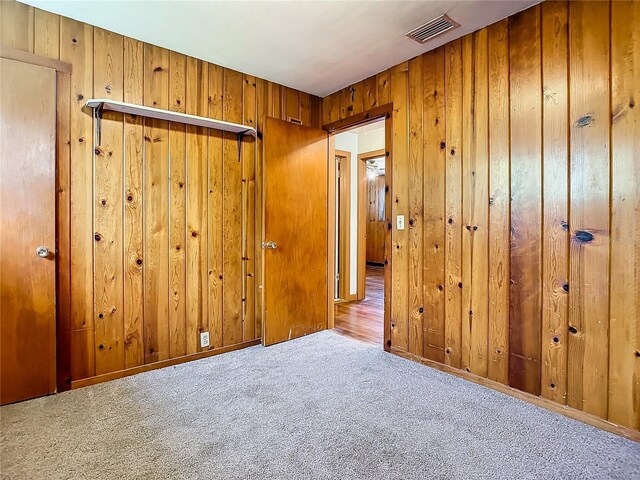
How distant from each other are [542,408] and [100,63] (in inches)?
147

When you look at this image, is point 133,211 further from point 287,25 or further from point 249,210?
point 287,25

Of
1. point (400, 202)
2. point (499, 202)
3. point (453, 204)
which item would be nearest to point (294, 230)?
point (400, 202)

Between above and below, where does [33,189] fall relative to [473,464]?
above

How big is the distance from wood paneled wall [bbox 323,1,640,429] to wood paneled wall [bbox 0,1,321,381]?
4.82 feet

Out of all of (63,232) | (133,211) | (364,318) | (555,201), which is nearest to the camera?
(555,201)

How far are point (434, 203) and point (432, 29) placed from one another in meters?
1.23

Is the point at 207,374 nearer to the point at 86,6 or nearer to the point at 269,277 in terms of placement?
the point at 269,277

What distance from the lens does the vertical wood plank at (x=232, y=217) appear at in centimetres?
301

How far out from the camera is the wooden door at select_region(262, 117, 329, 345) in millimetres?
3152

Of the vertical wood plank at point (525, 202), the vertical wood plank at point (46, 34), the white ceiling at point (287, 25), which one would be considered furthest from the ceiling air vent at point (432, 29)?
the vertical wood plank at point (46, 34)

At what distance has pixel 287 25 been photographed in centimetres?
231

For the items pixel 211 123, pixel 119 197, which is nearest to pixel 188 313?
pixel 119 197

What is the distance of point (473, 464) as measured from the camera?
1.56m

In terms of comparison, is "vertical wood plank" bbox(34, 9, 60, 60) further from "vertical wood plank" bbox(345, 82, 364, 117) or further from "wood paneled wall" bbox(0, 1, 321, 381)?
"vertical wood plank" bbox(345, 82, 364, 117)
